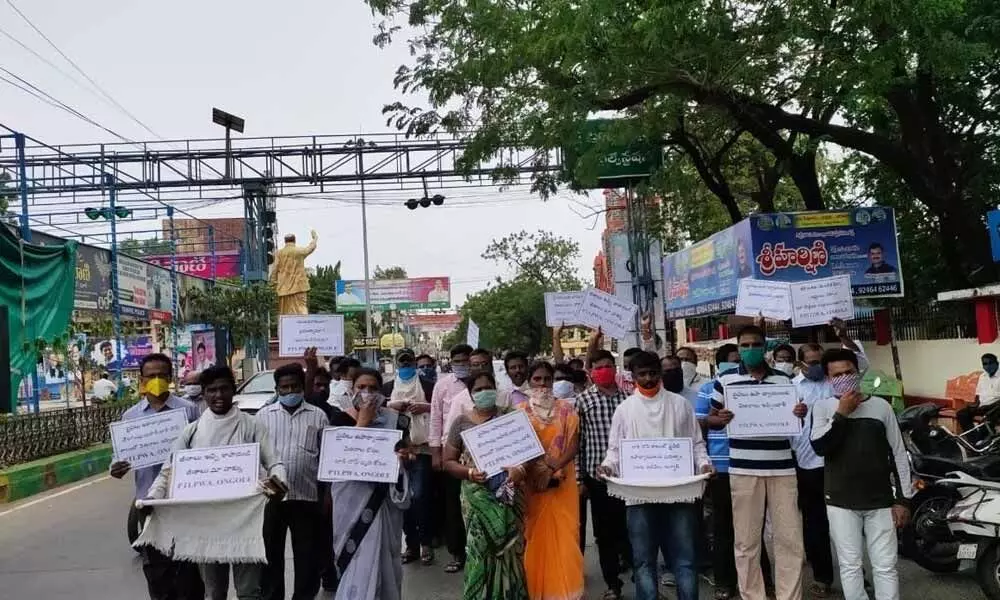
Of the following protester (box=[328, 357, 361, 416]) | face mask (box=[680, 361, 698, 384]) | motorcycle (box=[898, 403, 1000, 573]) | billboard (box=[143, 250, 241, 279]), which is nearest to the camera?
motorcycle (box=[898, 403, 1000, 573])

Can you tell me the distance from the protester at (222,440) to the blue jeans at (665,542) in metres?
2.10

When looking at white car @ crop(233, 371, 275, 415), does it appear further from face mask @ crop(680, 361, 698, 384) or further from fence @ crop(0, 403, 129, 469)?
face mask @ crop(680, 361, 698, 384)

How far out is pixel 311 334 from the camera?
8703 millimetres

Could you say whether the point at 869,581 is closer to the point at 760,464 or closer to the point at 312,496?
the point at 760,464

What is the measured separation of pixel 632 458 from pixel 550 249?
52.0 m

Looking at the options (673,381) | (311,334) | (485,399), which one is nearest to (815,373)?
(673,381)

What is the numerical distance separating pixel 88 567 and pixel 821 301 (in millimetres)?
6608

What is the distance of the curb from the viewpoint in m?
11.5

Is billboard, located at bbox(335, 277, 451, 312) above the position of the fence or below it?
above

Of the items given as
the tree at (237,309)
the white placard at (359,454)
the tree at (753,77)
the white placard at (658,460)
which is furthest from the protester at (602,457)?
the tree at (237,309)

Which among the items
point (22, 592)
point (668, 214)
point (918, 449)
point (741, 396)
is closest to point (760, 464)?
point (741, 396)

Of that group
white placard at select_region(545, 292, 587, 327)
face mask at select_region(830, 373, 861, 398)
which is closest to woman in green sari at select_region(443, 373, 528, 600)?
face mask at select_region(830, 373, 861, 398)

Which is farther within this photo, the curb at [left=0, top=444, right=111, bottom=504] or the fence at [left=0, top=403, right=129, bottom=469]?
the fence at [left=0, top=403, right=129, bottom=469]

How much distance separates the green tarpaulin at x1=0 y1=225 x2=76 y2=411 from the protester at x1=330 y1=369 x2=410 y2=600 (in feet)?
30.7
